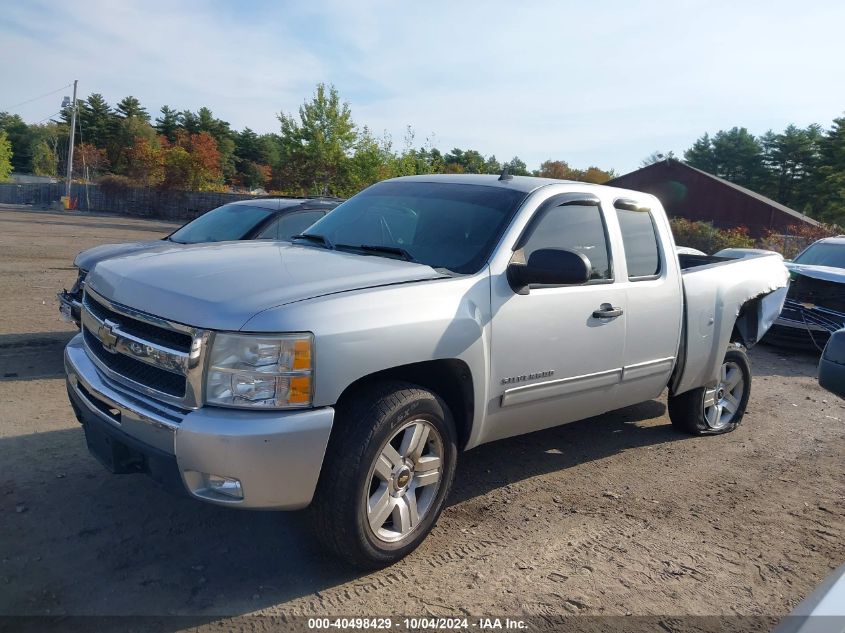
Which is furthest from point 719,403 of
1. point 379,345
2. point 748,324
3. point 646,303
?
point 379,345

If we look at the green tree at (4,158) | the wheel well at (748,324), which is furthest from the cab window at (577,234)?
the green tree at (4,158)

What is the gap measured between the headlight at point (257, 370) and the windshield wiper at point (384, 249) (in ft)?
4.03

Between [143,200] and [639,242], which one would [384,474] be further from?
[143,200]

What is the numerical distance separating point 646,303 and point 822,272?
5.94 metres

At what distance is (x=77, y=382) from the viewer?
3.75 meters

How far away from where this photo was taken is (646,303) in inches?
190

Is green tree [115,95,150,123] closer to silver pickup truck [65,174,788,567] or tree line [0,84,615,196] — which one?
tree line [0,84,615,196]

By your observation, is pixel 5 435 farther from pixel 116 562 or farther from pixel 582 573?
pixel 582 573

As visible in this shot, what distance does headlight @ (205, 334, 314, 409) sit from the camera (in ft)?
9.78

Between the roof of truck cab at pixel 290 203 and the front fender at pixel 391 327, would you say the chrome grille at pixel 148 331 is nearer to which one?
the front fender at pixel 391 327

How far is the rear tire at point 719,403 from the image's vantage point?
19.1ft

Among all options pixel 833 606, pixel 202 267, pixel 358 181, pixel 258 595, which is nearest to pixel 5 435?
pixel 202 267

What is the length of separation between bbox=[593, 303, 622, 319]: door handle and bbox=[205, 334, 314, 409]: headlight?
211 cm

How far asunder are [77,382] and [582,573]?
2783 mm
